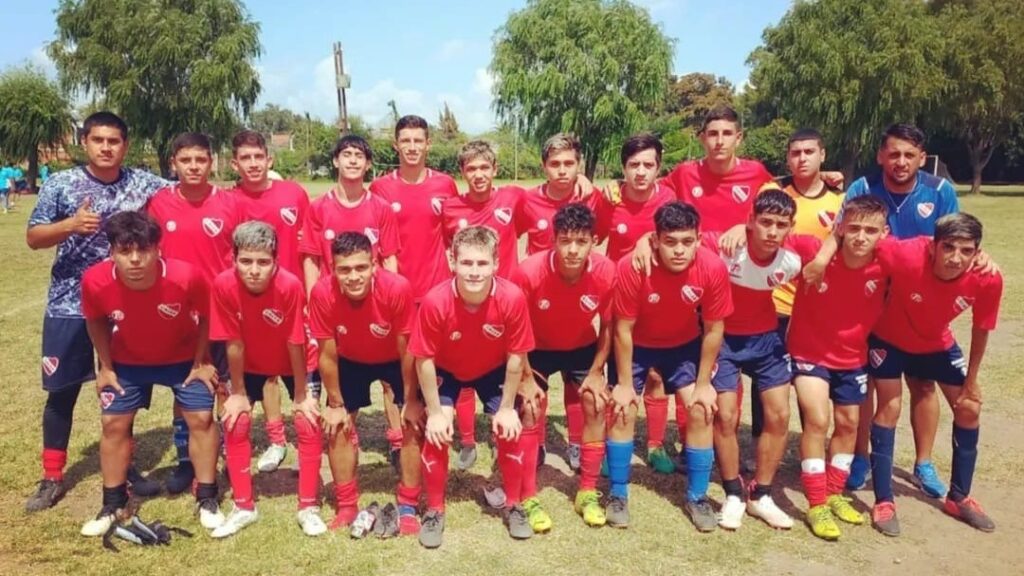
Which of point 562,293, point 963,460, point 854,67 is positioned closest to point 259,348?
point 562,293

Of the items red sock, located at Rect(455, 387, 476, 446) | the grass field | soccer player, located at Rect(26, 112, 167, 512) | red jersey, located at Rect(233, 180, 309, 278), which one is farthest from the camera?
red sock, located at Rect(455, 387, 476, 446)

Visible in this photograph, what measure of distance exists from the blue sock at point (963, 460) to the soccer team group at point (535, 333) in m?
0.02

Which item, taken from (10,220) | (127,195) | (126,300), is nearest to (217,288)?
(126,300)

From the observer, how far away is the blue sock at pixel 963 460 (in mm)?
4387

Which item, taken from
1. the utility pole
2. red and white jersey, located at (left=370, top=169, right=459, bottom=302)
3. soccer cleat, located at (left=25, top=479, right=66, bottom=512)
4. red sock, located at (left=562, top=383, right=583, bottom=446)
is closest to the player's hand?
red sock, located at (left=562, top=383, right=583, bottom=446)

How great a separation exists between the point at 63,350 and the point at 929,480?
5.35 meters

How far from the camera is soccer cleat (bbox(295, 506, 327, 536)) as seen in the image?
415cm

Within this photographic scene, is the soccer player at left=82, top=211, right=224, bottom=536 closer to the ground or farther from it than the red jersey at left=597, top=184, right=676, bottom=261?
closer to the ground

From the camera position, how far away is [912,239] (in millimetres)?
4348

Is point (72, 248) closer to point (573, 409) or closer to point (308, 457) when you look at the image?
point (308, 457)

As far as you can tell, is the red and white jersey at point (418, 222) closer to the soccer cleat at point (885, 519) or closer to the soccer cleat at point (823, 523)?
the soccer cleat at point (823, 523)

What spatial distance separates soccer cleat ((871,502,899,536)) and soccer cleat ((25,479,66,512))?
482 centimetres

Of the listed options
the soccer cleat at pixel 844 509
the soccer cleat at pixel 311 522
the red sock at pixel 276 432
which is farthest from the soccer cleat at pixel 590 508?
the red sock at pixel 276 432

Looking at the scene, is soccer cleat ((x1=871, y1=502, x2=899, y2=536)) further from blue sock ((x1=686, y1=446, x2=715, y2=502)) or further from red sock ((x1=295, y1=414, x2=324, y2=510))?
red sock ((x1=295, y1=414, x2=324, y2=510))
